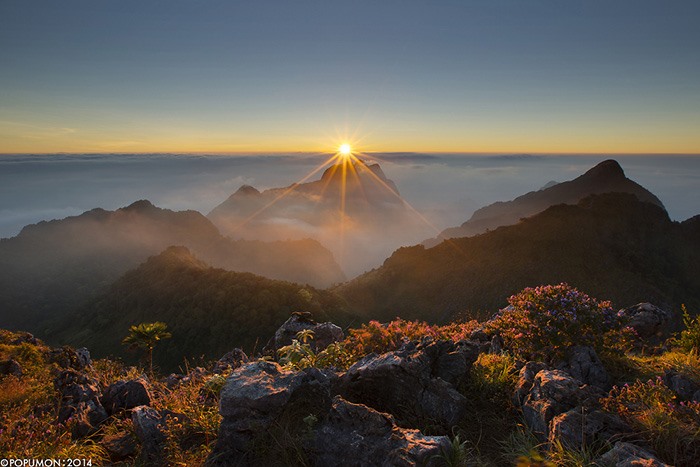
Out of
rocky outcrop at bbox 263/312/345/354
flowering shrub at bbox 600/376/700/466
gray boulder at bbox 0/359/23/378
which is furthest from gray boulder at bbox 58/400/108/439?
gray boulder at bbox 0/359/23/378

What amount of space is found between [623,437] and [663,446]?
0.54 meters

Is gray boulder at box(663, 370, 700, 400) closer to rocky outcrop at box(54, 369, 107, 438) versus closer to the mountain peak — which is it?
rocky outcrop at box(54, 369, 107, 438)

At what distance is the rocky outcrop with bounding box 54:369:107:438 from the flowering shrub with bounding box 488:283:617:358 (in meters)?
10.2

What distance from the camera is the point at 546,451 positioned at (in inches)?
226

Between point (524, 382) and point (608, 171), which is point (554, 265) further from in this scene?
point (608, 171)

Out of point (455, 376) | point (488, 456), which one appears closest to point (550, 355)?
point (455, 376)

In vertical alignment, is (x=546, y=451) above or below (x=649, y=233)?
above

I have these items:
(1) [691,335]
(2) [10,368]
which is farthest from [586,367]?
(2) [10,368]

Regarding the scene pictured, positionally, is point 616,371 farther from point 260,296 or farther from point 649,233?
point 649,233

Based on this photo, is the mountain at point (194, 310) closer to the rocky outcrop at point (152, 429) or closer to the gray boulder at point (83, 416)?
the gray boulder at point (83, 416)

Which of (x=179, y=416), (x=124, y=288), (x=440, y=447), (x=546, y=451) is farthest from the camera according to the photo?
(x=124, y=288)

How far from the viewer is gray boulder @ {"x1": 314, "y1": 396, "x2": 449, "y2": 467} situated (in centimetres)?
529

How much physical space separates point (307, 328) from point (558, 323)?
12.1 meters

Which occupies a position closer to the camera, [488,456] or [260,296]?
[488,456]
